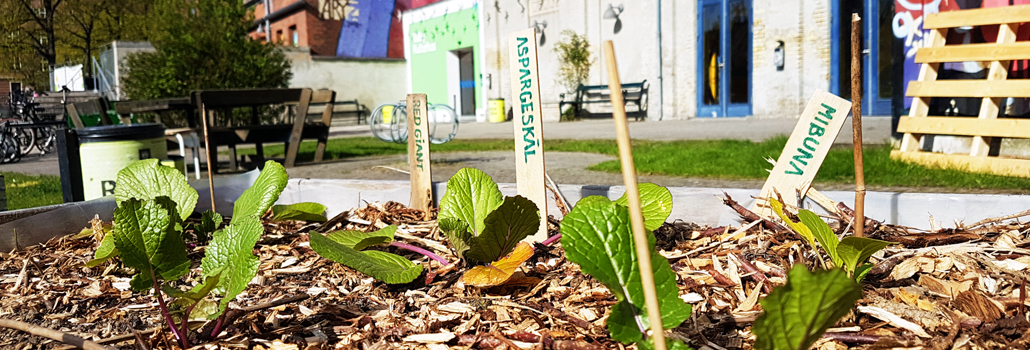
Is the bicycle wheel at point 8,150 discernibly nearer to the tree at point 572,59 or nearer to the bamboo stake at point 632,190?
the tree at point 572,59

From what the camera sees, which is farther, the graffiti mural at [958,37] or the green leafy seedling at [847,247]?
the graffiti mural at [958,37]

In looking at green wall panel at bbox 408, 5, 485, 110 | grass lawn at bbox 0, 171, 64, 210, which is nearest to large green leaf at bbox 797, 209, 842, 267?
grass lawn at bbox 0, 171, 64, 210

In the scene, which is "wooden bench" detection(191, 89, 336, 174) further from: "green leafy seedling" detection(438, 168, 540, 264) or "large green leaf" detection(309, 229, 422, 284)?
"large green leaf" detection(309, 229, 422, 284)

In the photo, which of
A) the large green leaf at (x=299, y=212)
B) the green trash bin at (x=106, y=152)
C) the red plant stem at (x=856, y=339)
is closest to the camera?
the red plant stem at (x=856, y=339)

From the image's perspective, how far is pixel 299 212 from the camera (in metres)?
2.27

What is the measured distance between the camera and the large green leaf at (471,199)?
189 cm

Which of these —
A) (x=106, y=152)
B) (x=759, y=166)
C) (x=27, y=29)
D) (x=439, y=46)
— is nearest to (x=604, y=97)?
(x=439, y=46)

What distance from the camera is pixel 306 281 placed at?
179cm

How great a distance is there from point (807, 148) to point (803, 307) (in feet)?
4.05

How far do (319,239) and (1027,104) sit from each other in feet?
14.0

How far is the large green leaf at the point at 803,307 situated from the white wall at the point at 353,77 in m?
20.4

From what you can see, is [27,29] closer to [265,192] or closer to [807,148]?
[265,192]

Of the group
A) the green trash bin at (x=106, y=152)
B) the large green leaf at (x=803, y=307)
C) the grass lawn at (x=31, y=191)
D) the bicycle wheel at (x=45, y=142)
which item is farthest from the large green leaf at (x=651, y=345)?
the bicycle wheel at (x=45, y=142)

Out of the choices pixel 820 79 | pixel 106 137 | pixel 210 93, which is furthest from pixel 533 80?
pixel 820 79
